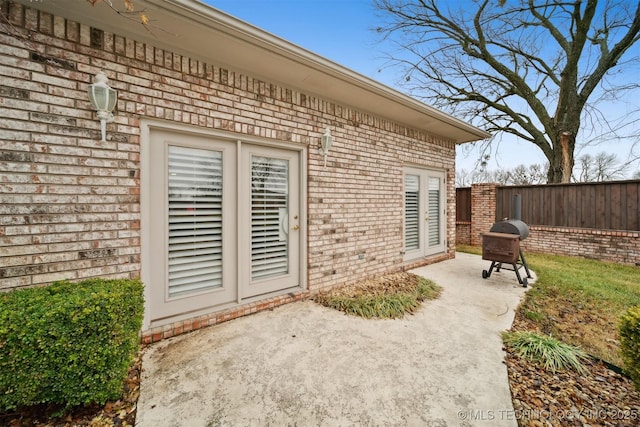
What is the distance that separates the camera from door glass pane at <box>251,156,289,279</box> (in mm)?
3256

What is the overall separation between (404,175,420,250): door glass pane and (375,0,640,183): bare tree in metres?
5.25

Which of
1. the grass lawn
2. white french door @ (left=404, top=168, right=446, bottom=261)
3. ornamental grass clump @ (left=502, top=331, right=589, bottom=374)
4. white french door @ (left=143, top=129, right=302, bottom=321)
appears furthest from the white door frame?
the grass lawn

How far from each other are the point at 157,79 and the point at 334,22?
18.7 feet

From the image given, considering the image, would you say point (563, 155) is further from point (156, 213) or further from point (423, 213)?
point (156, 213)

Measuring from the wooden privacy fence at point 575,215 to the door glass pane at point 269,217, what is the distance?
254 inches

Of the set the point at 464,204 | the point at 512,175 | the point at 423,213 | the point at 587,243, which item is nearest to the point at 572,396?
the point at 423,213

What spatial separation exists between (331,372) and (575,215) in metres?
8.18

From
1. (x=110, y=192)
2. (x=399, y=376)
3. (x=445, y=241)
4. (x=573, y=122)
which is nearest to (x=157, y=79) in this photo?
(x=110, y=192)

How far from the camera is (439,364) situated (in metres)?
2.18

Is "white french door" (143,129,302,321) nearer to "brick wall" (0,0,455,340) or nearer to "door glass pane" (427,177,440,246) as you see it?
"brick wall" (0,0,455,340)

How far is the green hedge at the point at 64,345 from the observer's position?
4.59 ft

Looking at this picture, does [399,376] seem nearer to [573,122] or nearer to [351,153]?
[351,153]

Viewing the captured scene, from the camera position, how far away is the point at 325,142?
11.9ft

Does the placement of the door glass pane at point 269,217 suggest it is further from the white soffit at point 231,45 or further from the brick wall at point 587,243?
the brick wall at point 587,243
